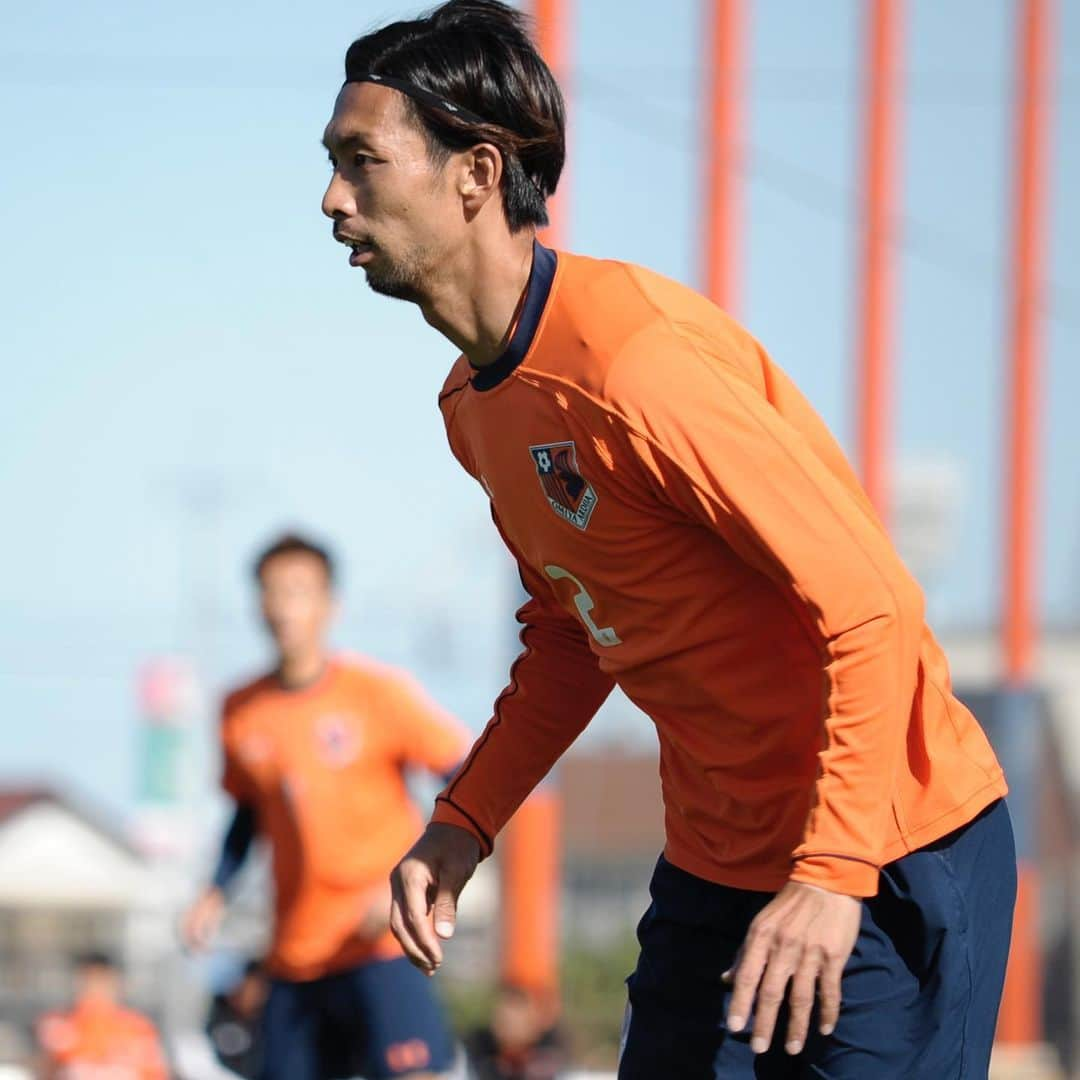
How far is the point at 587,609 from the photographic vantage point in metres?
2.86

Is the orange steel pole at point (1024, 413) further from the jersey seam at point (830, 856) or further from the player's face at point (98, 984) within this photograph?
the jersey seam at point (830, 856)

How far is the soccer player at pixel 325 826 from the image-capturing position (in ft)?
18.5

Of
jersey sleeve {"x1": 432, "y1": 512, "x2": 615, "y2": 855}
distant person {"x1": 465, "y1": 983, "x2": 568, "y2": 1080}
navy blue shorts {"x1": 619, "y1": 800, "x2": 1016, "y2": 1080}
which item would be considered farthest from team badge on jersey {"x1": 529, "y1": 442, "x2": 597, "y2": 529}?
distant person {"x1": 465, "y1": 983, "x2": 568, "y2": 1080}

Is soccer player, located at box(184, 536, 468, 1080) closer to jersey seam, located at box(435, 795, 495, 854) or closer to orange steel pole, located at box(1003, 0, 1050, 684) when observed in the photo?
jersey seam, located at box(435, 795, 495, 854)

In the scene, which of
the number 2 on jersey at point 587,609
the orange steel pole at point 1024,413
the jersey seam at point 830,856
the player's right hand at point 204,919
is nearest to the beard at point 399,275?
the number 2 on jersey at point 587,609

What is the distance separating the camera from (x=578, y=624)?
3.17 meters

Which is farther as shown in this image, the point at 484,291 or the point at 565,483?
the point at 484,291

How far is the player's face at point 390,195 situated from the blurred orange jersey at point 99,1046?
333 inches

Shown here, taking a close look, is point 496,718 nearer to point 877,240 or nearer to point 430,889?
point 430,889

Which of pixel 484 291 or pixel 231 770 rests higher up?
pixel 484 291

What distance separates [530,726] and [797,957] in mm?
860

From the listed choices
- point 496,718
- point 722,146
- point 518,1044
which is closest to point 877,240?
point 722,146

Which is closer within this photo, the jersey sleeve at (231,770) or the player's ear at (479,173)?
the player's ear at (479,173)

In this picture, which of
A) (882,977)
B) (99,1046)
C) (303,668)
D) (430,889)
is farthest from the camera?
(99,1046)
